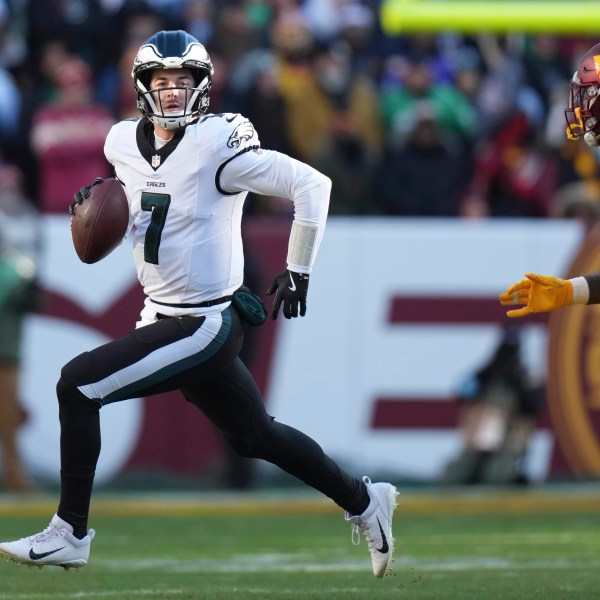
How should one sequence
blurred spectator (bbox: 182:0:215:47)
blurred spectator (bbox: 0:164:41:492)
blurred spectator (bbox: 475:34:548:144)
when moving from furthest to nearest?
blurred spectator (bbox: 182:0:215:47), blurred spectator (bbox: 475:34:548:144), blurred spectator (bbox: 0:164:41:492)

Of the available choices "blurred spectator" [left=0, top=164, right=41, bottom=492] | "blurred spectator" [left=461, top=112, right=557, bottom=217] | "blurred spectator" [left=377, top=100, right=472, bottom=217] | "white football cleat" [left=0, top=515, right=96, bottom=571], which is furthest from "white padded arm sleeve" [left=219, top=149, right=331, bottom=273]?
"blurred spectator" [left=461, top=112, right=557, bottom=217]

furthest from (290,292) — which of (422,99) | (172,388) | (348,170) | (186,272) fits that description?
(422,99)

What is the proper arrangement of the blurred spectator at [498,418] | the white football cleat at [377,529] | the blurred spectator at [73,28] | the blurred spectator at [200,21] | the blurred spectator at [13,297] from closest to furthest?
1. the white football cleat at [377,529]
2. the blurred spectator at [13,297]
3. the blurred spectator at [498,418]
4. the blurred spectator at [73,28]
5. the blurred spectator at [200,21]

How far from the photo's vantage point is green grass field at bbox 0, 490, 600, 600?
5.77m

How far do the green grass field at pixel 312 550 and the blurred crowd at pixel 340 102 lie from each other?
2052 mm

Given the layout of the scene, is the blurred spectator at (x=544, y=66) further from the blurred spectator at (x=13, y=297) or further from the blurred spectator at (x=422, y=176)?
the blurred spectator at (x=13, y=297)

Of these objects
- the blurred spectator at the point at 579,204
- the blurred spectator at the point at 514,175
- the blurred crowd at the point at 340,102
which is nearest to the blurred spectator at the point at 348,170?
the blurred crowd at the point at 340,102

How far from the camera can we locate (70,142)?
9.75 meters

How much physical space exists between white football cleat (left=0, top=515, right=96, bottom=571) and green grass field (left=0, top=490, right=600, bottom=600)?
1.54 feet

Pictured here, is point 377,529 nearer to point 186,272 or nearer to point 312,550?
point 186,272

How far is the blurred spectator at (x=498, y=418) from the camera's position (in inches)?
383

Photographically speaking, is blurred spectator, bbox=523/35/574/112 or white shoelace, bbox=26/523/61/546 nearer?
white shoelace, bbox=26/523/61/546

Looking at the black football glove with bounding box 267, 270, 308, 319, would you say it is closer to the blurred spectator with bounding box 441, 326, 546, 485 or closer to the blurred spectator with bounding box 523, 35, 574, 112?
the blurred spectator with bounding box 441, 326, 546, 485

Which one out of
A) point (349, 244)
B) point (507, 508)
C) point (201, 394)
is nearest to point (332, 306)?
point (349, 244)
